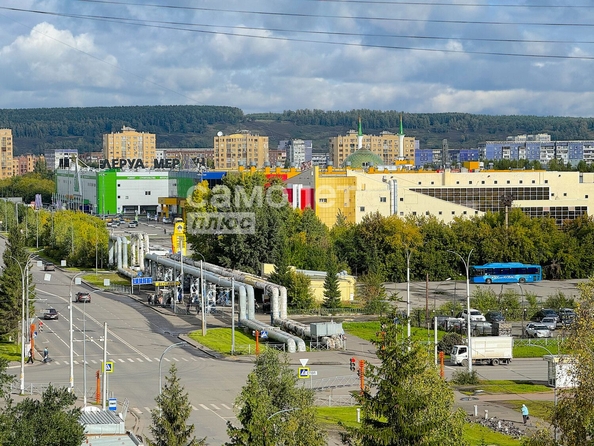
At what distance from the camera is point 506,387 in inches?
1848

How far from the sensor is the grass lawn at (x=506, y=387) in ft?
151

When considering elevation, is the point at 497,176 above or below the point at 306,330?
above

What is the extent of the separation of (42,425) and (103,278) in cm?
6218

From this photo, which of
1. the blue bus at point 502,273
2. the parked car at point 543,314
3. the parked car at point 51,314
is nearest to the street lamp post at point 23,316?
the parked car at point 51,314

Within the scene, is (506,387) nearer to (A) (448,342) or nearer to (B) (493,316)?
(A) (448,342)

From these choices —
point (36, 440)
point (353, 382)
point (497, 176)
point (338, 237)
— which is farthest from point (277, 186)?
point (36, 440)

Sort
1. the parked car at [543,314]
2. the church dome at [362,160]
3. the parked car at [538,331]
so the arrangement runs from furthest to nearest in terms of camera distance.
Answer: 1. the church dome at [362,160]
2. the parked car at [543,314]
3. the parked car at [538,331]

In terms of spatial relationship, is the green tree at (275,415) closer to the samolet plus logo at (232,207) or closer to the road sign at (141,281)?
the road sign at (141,281)

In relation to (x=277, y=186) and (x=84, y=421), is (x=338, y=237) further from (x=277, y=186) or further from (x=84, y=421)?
(x=84, y=421)

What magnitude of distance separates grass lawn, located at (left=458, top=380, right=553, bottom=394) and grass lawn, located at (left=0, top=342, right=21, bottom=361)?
22.7 m

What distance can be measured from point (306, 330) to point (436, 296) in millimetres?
21082

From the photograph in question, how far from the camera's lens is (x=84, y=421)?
3369 cm

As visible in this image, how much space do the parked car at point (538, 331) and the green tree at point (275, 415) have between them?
1297 inches

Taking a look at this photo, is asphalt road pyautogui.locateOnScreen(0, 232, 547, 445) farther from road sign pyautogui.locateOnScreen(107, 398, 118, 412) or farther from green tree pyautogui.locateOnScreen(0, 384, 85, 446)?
green tree pyautogui.locateOnScreen(0, 384, 85, 446)
